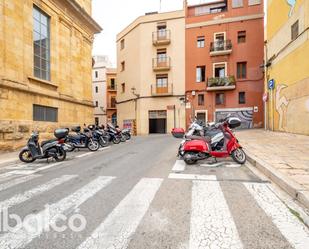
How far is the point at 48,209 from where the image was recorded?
3576mm

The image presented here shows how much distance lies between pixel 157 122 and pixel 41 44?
16108 mm

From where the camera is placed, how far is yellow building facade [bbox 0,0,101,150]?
10.8 meters

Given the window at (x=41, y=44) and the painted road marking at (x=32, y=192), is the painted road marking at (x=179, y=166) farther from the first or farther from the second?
the window at (x=41, y=44)

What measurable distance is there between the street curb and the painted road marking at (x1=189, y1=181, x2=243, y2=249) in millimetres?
1178

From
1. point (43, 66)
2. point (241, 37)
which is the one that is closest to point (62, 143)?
point (43, 66)

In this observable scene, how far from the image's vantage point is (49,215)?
3.34m

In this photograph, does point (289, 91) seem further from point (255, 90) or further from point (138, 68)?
point (138, 68)

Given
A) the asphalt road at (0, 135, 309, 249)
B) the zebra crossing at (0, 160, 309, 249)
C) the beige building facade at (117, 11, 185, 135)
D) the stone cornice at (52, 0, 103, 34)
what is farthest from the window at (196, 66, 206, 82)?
the zebra crossing at (0, 160, 309, 249)

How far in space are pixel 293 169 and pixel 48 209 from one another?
514 cm

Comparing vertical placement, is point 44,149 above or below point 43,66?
below

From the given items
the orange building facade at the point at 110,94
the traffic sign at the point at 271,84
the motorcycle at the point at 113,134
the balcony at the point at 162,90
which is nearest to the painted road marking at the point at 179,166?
the motorcycle at the point at 113,134

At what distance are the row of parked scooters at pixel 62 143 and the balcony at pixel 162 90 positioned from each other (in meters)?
13.3

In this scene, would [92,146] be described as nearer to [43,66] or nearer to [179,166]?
[179,166]

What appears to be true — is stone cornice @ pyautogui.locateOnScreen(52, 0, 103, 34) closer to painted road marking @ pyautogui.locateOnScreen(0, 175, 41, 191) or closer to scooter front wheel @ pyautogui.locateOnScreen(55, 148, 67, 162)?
scooter front wheel @ pyautogui.locateOnScreen(55, 148, 67, 162)
